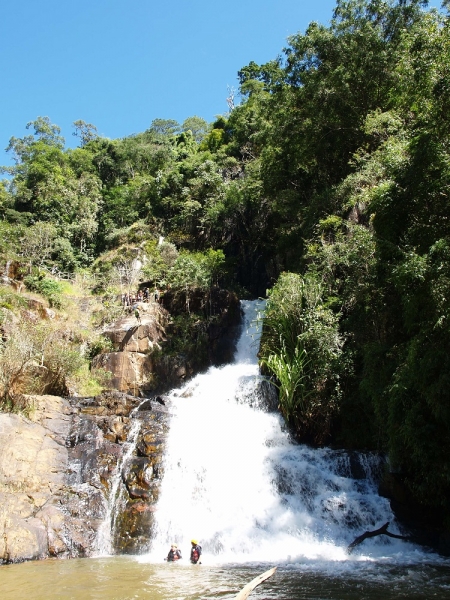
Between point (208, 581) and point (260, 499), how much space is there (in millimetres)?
3965

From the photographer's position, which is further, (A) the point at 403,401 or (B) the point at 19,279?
(B) the point at 19,279

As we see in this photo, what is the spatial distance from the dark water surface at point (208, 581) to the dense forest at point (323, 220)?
2295mm

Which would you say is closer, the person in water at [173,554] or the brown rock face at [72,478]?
the person in water at [173,554]

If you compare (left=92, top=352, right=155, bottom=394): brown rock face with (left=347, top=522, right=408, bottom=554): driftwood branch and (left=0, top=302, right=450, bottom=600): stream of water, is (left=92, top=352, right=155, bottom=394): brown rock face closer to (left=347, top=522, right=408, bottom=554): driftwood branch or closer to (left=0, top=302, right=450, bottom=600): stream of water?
(left=0, top=302, right=450, bottom=600): stream of water

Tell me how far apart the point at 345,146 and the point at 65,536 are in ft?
62.4

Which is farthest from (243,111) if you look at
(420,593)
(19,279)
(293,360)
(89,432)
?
(420,593)

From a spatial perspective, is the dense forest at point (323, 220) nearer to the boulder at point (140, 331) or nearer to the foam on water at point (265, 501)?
the foam on water at point (265, 501)

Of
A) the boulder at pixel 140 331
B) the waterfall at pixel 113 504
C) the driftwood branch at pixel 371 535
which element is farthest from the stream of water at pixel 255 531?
the boulder at pixel 140 331

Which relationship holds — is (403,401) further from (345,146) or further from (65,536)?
(345,146)

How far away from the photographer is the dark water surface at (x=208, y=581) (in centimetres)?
652

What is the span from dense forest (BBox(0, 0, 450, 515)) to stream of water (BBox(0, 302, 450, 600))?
4.30ft

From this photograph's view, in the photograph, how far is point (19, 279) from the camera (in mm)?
25000

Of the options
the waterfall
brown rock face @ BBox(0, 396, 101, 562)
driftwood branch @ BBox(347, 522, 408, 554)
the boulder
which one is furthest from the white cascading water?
the boulder

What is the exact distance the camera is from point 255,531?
1034 centimetres
